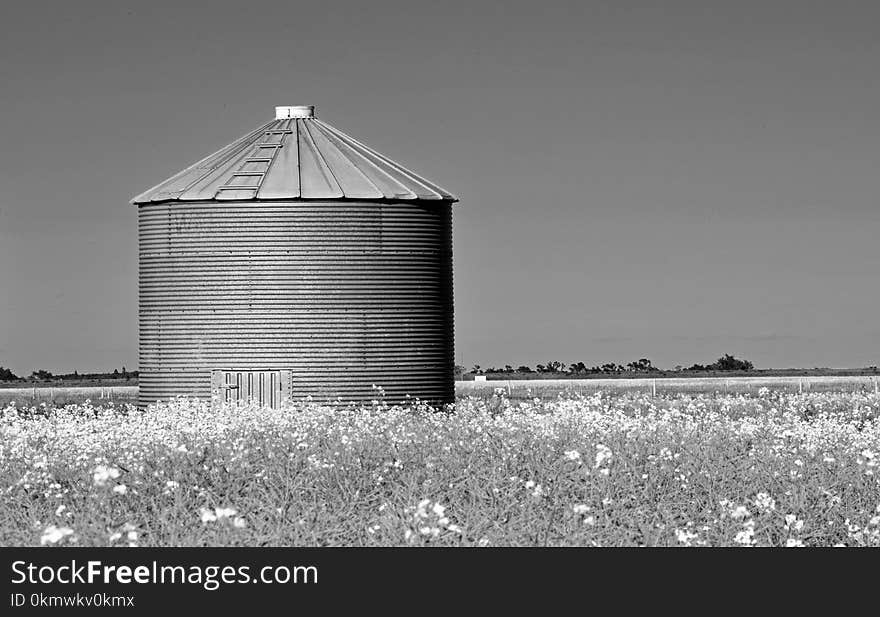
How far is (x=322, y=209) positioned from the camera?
36031 millimetres

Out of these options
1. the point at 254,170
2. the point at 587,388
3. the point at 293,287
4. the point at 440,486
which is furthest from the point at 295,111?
the point at 587,388

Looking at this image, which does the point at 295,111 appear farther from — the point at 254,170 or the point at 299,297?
the point at 299,297

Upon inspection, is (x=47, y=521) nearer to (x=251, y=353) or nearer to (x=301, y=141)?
(x=251, y=353)

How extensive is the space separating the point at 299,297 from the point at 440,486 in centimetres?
1989

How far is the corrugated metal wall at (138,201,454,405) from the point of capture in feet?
117

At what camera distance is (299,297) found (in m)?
35.7

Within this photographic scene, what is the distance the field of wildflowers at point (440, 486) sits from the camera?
44.7 ft

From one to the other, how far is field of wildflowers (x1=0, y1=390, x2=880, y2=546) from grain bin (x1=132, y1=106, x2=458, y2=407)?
13836mm

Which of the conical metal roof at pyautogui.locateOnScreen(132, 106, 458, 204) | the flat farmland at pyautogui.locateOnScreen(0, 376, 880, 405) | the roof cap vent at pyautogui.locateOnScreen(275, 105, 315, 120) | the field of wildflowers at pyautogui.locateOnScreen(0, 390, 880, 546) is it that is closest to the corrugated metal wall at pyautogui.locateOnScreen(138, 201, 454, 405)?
the conical metal roof at pyautogui.locateOnScreen(132, 106, 458, 204)

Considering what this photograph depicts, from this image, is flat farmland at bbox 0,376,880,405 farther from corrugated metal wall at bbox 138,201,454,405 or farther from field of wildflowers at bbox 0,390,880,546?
field of wildflowers at bbox 0,390,880,546

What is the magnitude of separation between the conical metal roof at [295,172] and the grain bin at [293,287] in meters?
0.07

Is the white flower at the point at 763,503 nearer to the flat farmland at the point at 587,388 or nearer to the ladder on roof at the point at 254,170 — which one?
the ladder on roof at the point at 254,170

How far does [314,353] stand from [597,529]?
21.7m
